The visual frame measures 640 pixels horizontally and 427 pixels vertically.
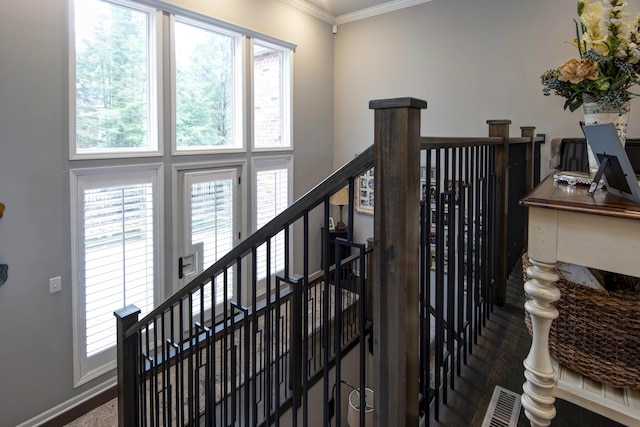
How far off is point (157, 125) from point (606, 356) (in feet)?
11.9

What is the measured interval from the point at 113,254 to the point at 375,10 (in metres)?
4.23

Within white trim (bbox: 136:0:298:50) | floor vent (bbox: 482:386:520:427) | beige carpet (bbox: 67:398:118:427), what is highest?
white trim (bbox: 136:0:298:50)

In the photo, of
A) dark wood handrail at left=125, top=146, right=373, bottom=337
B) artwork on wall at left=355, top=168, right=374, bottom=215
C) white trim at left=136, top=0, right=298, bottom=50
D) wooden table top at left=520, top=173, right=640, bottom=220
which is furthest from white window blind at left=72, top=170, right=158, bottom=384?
wooden table top at left=520, top=173, right=640, bottom=220

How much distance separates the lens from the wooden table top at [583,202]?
0.89m

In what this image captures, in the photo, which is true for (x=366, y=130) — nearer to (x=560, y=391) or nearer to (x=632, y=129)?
(x=632, y=129)

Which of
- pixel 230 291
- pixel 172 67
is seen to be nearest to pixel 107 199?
pixel 172 67

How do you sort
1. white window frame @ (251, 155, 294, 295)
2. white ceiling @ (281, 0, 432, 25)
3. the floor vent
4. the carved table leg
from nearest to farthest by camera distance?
the carved table leg < the floor vent < white window frame @ (251, 155, 294, 295) < white ceiling @ (281, 0, 432, 25)

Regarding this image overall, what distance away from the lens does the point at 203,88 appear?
402cm

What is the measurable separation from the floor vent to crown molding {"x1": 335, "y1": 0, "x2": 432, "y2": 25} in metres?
4.50

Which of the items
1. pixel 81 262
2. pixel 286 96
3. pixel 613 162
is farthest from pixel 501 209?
pixel 286 96

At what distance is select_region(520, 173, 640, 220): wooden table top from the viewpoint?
888 millimetres

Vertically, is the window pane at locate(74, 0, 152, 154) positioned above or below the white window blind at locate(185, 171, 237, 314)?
above

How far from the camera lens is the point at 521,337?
1849mm

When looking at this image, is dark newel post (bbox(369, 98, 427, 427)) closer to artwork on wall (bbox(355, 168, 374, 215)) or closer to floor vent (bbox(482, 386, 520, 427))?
floor vent (bbox(482, 386, 520, 427))
